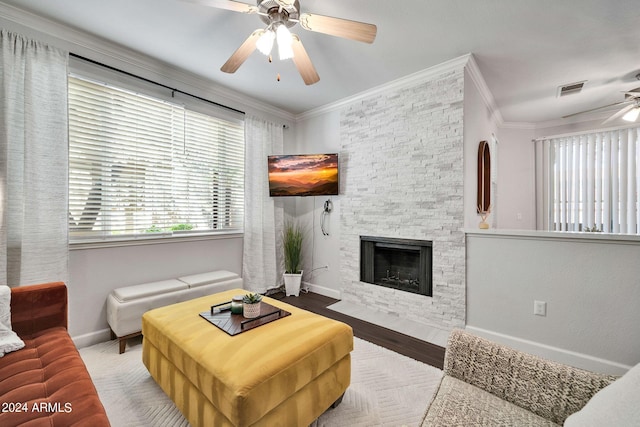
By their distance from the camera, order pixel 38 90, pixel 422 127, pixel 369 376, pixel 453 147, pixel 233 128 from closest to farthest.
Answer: pixel 369 376 < pixel 38 90 < pixel 453 147 < pixel 422 127 < pixel 233 128

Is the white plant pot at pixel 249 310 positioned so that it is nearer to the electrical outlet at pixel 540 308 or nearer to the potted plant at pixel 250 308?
the potted plant at pixel 250 308

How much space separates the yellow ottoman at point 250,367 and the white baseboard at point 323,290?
198cm

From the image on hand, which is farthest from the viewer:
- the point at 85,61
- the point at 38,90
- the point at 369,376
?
the point at 85,61

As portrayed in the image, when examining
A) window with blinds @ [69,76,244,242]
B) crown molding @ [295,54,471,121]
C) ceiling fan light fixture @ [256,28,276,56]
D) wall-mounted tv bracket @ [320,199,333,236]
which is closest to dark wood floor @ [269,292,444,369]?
wall-mounted tv bracket @ [320,199,333,236]

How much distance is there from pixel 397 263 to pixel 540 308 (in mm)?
1428

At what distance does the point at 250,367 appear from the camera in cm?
124

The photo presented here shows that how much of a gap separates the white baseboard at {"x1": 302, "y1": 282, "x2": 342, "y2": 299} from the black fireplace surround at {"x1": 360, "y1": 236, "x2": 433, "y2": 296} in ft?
1.57

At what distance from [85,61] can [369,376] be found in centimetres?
356

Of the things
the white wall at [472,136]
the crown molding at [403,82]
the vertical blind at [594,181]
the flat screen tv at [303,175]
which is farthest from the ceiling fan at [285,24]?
the vertical blind at [594,181]

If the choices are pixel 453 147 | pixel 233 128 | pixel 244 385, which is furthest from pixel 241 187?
pixel 244 385

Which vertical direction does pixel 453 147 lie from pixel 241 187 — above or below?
above

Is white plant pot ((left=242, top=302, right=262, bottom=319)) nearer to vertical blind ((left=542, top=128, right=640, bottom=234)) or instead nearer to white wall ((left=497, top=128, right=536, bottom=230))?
white wall ((left=497, top=128, right=536, bottom=230))

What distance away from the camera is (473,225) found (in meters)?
3.00

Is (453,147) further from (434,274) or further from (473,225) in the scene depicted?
(434,274)
